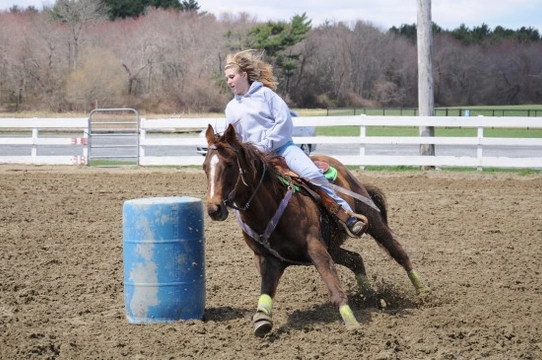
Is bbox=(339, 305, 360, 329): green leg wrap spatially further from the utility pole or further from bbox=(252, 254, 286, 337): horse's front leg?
the utility pole

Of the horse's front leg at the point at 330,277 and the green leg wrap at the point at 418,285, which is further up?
the horse's front leg at the point at 330,277

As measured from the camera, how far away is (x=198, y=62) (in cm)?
6356

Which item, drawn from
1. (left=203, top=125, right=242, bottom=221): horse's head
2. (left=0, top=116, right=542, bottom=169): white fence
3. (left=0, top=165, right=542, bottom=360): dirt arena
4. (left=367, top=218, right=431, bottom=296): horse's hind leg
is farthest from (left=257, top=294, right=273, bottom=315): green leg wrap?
(left=0, top=116, right=542, bottom=169): white fence

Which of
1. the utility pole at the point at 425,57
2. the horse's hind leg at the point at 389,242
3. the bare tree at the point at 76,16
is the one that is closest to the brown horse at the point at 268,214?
the horse's hind leg at the point at 389,242

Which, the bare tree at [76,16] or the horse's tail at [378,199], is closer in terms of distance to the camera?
the horse's tail at [378,199]

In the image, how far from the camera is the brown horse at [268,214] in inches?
235

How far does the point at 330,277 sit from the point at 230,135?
1.34 m

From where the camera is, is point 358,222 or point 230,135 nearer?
point 230,135

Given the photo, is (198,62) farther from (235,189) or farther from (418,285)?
(235,189)

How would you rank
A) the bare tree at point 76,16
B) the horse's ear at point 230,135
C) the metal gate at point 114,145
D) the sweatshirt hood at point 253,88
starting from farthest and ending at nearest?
the bare tree at point 76,16 → the metal gate at point 114,145 → the sweatshirt hood at point 253,88 → the horse's ear at point 230,135

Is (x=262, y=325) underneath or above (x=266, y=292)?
underneath

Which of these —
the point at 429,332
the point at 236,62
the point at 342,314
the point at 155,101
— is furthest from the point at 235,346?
the point at 155,101

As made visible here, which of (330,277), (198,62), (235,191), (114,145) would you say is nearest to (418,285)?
(330,277)

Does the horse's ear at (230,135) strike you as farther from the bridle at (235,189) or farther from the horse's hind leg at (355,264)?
the horse's hind leg at (355,264)
